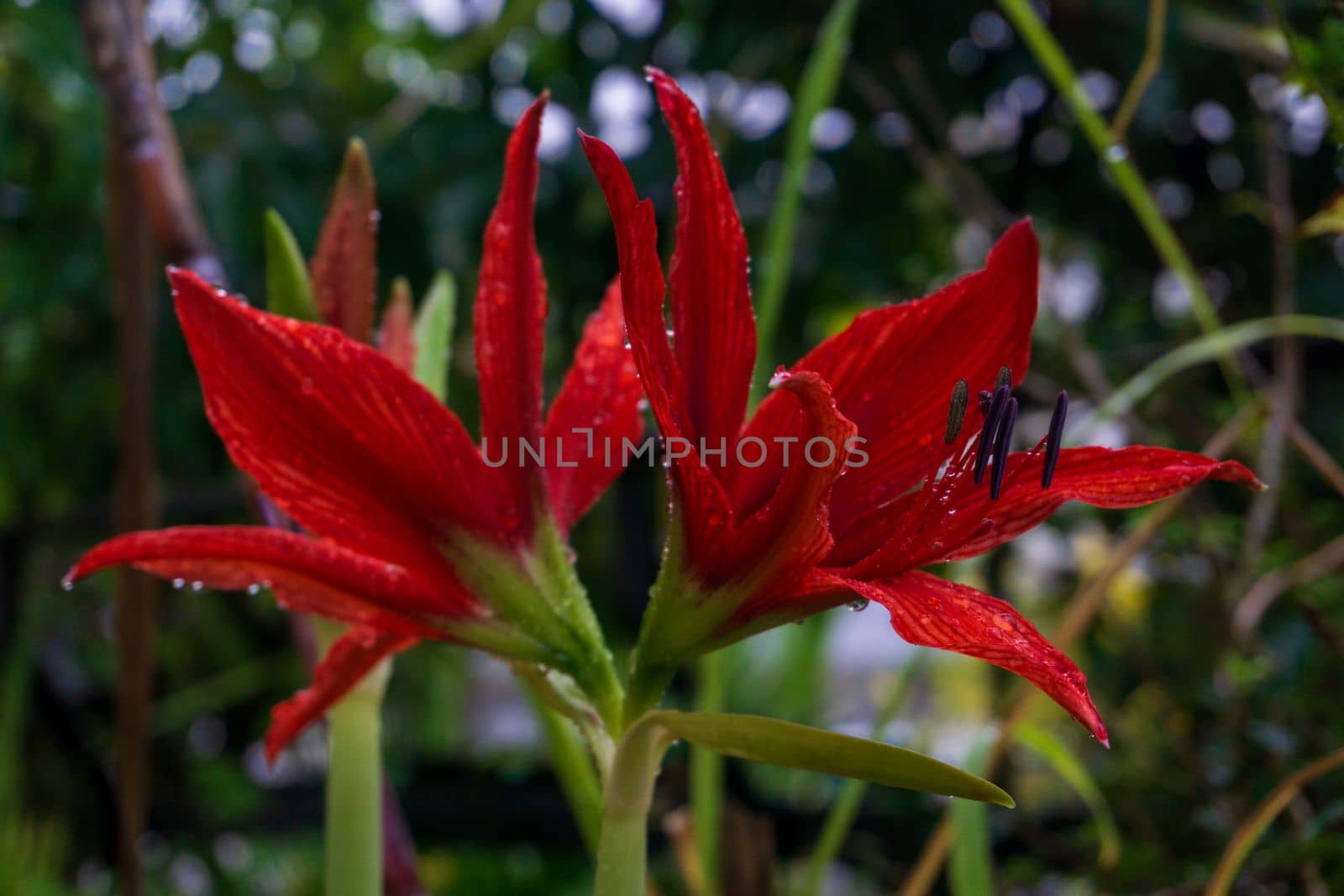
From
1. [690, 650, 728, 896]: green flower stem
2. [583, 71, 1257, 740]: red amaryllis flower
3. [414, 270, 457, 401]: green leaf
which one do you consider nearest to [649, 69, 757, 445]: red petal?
[583, 71, 1257, 740]: red amaryllis flower

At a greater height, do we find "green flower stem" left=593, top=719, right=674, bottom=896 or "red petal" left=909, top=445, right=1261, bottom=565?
"red petal" left=909, top=445, right=1261, bottom=565

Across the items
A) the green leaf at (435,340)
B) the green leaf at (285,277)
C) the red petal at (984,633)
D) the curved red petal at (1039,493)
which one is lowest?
the red petal at (984,633)

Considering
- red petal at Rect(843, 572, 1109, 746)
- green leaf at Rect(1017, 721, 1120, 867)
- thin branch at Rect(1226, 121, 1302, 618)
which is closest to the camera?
red petal at Rect(843, 572, 1109, 746)

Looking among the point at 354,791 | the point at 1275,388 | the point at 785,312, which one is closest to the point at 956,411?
the point at 354,791

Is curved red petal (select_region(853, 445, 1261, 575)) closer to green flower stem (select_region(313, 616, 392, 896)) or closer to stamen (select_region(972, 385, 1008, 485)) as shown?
stamen (select_region(972, 385, 1008, 485))

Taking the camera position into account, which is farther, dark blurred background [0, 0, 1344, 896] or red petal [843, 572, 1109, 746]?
dark blurred background [0, 0, 1344, 896]

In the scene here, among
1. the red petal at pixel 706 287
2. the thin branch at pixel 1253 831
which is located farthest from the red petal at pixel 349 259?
the thin branch at pixel 1253 831

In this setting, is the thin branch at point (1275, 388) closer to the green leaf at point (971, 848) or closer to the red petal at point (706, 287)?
the green leaf at point (971, 848)
